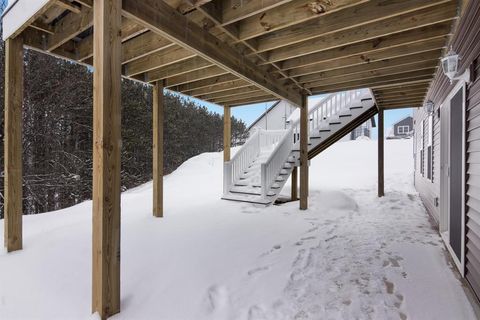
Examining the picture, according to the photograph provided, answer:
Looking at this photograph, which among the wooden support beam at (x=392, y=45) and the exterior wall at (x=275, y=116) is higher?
the exterior wall at (x=275, y=116)

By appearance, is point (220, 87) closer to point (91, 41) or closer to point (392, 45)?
point (91, 41)

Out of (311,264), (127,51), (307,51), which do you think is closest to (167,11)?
(127,51)

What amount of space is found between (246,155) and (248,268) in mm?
4834

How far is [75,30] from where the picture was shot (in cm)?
302

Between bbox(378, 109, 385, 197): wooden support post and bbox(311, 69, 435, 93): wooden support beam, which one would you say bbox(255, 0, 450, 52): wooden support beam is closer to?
bbox(311, 69, 435, 93): wooden support beam

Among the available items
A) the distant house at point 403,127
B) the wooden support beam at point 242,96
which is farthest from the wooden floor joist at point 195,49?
the distant house at point 403,127

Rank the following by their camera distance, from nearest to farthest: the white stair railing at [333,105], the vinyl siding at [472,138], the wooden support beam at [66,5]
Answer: the vinyl siding at [472,138]
the wooden support beam at [66,5]
the white stair railing at [333,105]

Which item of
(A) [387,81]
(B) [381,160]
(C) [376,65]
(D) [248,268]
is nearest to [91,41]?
(D) [248,268]

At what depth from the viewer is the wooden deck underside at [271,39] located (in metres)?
2.64

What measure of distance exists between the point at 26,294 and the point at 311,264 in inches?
100

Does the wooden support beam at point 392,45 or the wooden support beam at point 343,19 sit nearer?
the wooden support beam at point 343,19

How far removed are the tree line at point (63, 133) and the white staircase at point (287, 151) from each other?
6745 millimetres

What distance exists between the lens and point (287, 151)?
6680 millimetres

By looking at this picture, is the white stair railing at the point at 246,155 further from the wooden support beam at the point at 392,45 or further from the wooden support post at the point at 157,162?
the wooden support beam at the point at 392,45
